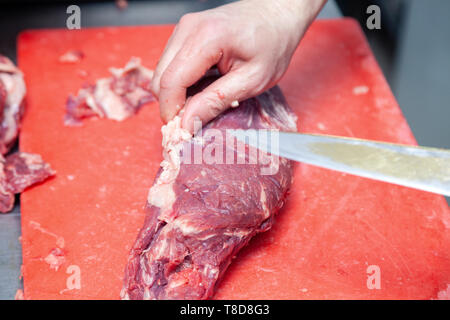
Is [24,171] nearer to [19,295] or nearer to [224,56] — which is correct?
[19,295]

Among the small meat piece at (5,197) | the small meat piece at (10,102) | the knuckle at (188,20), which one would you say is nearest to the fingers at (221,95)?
the knuckle at (188,20)

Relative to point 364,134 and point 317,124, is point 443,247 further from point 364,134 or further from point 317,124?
point 317,124

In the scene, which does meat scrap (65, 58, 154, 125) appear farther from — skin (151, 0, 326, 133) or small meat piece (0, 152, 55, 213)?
skin (151, 0, 326, 133)

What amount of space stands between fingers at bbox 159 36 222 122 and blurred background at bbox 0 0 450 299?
5.35ft

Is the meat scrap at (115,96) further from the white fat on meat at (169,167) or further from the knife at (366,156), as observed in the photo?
the knife at (366,156)

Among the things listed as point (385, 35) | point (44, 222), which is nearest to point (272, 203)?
point (44, 222)

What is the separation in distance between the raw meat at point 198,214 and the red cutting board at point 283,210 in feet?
0.64

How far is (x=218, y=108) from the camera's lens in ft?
7.37

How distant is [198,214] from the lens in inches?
76.0

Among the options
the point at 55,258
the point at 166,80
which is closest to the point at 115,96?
the point at 166,80

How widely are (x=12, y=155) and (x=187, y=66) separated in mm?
1111

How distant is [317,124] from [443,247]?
0.99 metres

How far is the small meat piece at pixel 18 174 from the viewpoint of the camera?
244 cm

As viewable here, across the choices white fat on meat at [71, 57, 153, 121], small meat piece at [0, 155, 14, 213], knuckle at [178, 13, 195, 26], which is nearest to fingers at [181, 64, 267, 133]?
knuckle at [178, 13, 195, 26]
